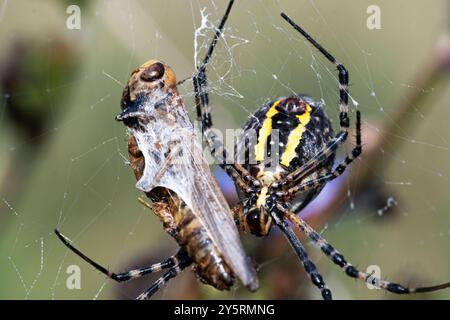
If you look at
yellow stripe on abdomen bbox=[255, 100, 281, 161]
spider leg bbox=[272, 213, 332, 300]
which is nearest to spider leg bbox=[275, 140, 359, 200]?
spider leg bbox=[272, 213, 332, 300]

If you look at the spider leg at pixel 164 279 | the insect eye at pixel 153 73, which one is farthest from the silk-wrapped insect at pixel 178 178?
the spider leg at pixel 164 279

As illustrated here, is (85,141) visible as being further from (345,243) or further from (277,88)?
(345,243)

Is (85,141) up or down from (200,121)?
down

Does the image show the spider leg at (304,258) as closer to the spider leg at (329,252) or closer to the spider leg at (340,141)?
the spider leg at (329,252)

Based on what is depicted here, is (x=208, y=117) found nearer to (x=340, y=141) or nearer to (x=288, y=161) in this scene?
(x=288, y=161)

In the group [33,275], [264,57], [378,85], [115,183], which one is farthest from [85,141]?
[378,85]

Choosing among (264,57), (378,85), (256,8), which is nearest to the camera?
(256,8)

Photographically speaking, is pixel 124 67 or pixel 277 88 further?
pixel 124 67
